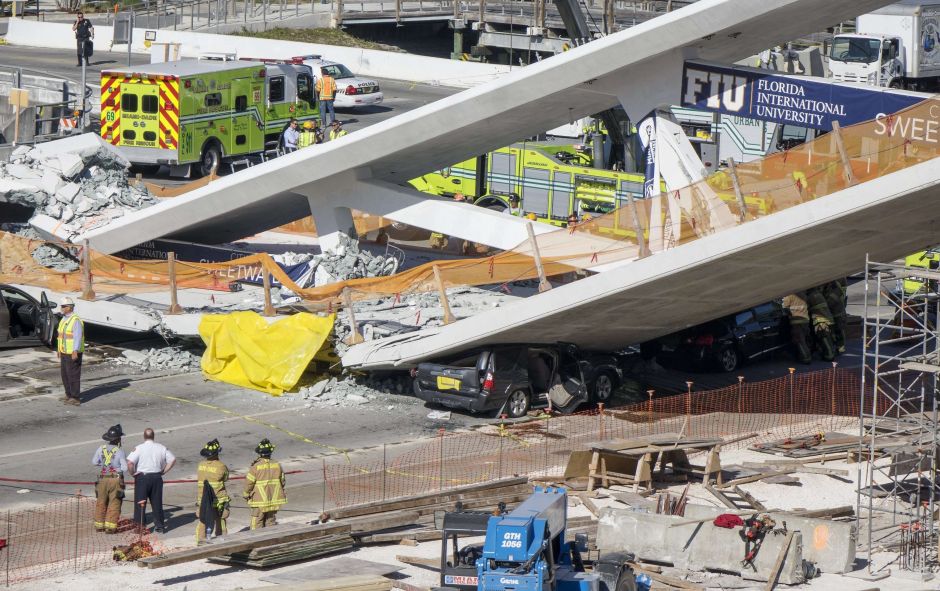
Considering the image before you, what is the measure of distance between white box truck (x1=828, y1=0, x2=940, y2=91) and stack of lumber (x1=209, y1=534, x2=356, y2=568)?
35.1 meters

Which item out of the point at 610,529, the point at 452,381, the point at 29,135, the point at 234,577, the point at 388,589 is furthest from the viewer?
the point at 29,135

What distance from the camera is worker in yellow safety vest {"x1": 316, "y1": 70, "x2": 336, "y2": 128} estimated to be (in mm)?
44000

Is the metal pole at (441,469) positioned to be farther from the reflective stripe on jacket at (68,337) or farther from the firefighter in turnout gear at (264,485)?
the reflective stripe on jacket at (68,337)

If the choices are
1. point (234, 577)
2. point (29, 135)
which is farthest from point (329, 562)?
point (29, 135)

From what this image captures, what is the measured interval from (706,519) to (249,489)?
17.5ft

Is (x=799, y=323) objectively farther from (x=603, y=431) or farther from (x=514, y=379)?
(x=514, y=379)

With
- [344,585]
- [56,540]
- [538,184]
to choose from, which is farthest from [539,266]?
[538,184]

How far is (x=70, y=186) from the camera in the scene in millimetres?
30906

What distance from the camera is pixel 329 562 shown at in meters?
17.2

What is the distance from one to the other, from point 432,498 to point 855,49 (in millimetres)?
34337

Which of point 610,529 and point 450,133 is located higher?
point 450,133

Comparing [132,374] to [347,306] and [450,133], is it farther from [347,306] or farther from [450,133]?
[450,133]

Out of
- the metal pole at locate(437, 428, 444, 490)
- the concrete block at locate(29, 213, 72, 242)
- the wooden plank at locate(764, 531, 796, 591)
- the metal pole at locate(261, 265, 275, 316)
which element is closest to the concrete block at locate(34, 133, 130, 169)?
the concrete block at locate(29, 213, 72, 242)

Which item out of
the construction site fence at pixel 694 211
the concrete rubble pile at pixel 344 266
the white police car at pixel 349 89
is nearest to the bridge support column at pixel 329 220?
the concrete rubble pile at pixel 344 266
